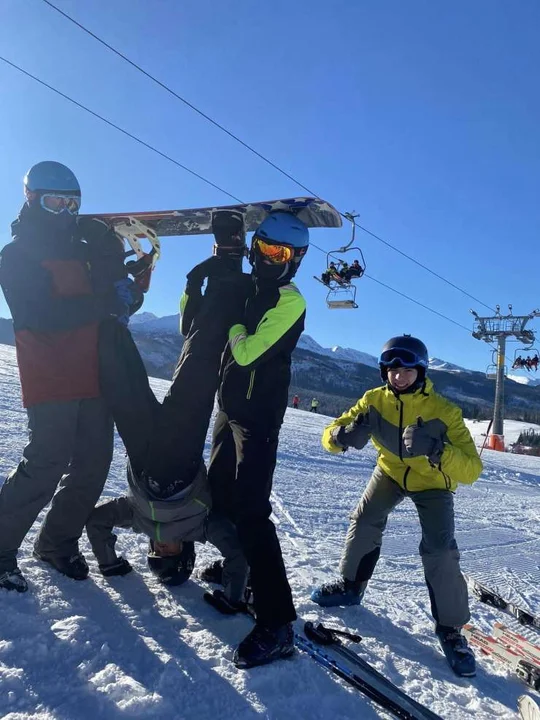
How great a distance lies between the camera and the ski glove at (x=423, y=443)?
3238 mm

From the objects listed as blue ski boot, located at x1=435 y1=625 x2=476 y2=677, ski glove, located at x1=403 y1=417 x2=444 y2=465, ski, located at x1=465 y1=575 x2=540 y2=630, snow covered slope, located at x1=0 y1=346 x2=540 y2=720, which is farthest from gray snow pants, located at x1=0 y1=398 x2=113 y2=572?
ski, located at x1=465 y1=575 x2=540 y2=630

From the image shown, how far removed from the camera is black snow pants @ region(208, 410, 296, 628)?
273 cm

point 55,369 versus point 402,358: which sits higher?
point 402,358

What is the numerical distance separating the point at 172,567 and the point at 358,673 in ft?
4.15

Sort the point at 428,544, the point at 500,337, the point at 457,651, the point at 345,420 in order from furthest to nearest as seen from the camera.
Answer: the point at 500,337 → the point at 345,420 → the point at 428,544 → the point at 457,651

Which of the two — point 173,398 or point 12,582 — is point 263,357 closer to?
point 173,398

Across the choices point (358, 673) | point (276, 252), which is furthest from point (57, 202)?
point (358, 673)

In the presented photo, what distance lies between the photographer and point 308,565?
4387 millimetres

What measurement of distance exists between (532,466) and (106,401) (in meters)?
17.6

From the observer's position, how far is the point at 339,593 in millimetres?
3648

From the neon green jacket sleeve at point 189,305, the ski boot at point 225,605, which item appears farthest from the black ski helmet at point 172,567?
the neon green jacket sleeve at point 189,305

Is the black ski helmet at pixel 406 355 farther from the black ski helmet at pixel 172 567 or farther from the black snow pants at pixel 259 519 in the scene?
the black ski helmet at pixel 172 567

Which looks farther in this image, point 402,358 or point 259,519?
point 402,358

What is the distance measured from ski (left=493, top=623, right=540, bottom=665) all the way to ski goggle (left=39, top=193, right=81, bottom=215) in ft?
12.5
